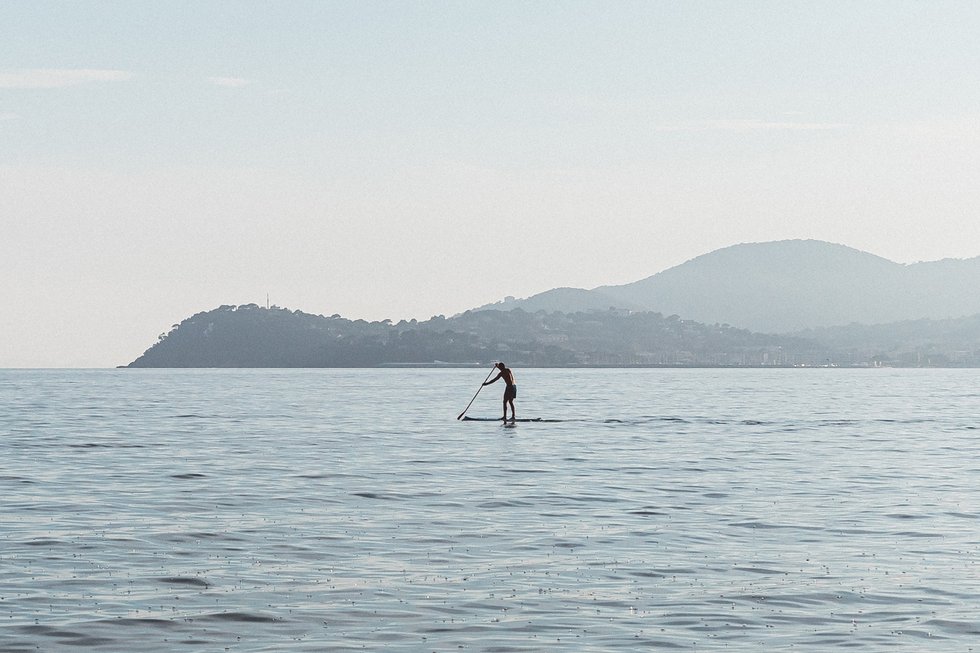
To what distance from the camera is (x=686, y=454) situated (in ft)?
141

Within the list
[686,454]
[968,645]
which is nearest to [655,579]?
[968,645]

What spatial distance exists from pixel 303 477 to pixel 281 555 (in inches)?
533

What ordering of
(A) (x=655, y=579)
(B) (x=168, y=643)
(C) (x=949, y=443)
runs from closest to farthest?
(B) (x=168, y=643)
(A) (x=655, y=579)
(C) (x=949, y=443)

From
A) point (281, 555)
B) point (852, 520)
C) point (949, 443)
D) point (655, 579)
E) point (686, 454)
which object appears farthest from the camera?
point (949, 443)

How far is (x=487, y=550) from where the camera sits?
20359 mm

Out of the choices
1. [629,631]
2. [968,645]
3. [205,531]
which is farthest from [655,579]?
[205,531]

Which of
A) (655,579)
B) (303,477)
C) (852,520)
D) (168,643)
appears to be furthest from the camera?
(303,477)

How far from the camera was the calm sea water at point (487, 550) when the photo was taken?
48.2ft

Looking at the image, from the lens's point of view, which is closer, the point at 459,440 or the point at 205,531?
the point at 205,531

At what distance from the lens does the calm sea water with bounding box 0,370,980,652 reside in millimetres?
14680

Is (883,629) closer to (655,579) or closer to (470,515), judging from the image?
(655,579)

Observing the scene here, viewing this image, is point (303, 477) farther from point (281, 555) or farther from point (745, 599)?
point (745, 599)

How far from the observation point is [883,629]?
14.8 m

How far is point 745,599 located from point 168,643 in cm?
696
